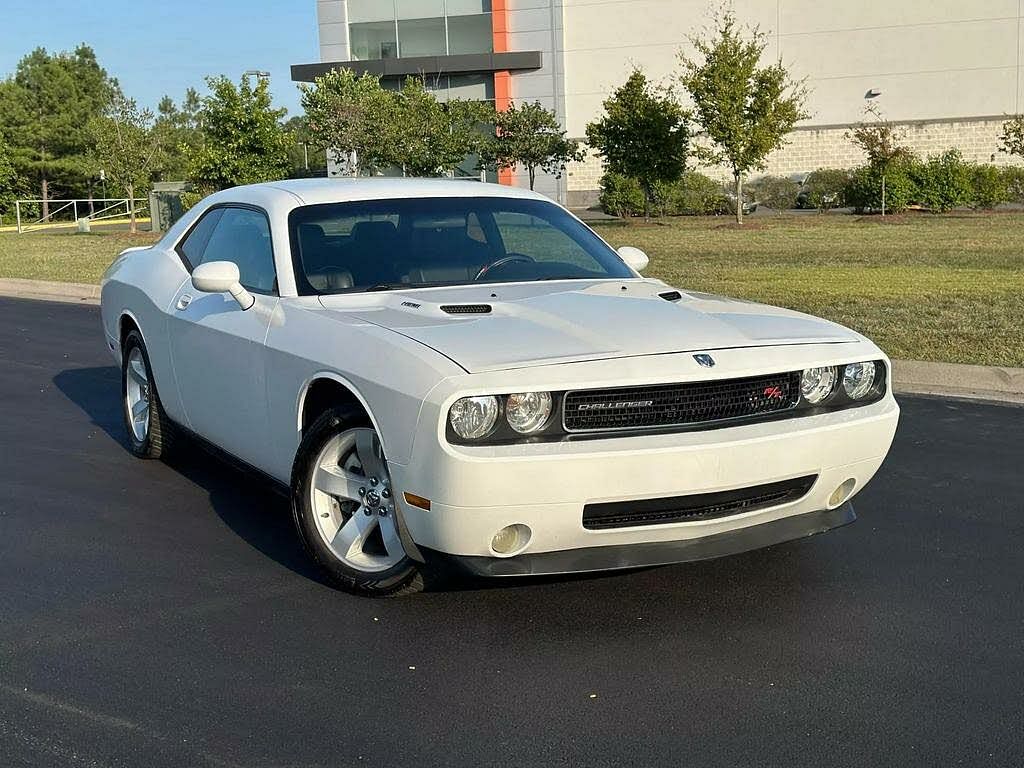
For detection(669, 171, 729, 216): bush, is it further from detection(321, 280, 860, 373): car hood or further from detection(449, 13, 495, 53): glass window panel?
detection(321, 280, 860, 373): car hood

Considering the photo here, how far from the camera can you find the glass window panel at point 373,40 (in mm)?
50906

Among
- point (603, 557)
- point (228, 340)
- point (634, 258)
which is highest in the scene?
point (634, 258)

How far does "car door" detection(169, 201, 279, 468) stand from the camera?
16.7 ft

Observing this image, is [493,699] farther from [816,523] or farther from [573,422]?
[816,523]

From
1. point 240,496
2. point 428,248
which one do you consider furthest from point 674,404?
point 240,496

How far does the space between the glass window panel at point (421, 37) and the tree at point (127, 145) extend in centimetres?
1769

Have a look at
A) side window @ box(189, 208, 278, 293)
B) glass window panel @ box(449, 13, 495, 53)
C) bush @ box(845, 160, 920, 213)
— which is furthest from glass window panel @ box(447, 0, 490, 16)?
side window @ box(189, 208, 278, 293)

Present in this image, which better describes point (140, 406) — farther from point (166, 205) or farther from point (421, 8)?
point (421, 8)

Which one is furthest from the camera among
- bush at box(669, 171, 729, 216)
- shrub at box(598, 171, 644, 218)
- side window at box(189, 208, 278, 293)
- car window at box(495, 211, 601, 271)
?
bush at box(669, 171, 729, 216)

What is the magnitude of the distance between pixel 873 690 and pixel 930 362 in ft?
19.8

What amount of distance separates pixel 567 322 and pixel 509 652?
1.18 m

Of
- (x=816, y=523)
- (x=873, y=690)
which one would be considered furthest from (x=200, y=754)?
(x=816, y=523)

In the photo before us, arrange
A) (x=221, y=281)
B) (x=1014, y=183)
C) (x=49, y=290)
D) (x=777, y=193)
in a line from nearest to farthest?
(x=221, y=281) → (x=49, y=290) → (x=1014, y=183) → (x=777, y=193)

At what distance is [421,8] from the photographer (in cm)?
5025
